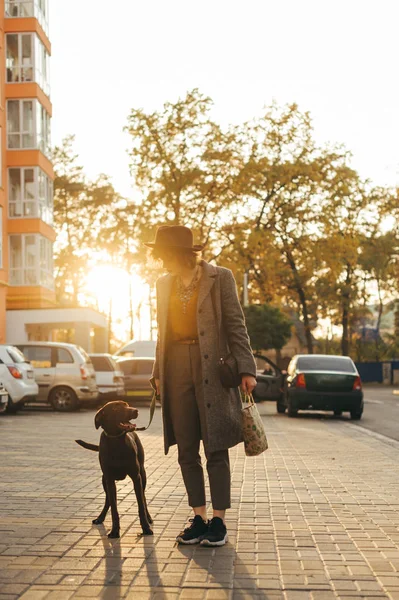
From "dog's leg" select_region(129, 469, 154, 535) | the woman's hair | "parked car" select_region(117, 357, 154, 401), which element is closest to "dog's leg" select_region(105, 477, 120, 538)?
"dog's leg" select_region(129, 469, 154, 535)

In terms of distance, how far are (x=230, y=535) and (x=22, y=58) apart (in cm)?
4191

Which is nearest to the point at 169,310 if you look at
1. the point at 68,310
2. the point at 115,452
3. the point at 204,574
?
the point at 115,452

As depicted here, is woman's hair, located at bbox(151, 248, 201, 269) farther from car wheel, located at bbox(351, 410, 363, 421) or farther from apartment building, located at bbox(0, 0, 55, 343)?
apartment building, located at bbox(0, 0, 55, 343)

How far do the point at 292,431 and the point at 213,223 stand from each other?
22454mm

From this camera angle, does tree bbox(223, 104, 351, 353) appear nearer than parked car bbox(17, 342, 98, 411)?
No

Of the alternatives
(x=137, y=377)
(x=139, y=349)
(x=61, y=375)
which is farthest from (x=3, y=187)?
(x=61, y=375)

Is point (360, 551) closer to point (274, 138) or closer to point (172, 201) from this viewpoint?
point (172, 201)

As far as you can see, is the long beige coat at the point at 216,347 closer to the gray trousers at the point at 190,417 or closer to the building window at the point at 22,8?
the gray trousers at the point at 190,417

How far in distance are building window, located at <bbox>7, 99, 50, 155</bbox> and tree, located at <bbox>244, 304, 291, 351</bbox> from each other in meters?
11.5

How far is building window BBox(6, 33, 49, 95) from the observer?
153 ft

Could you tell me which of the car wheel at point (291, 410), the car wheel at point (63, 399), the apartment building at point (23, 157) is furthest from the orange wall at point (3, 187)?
the car wheel at point (291, 410)

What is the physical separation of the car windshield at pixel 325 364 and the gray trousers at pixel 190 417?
17970 millimetres

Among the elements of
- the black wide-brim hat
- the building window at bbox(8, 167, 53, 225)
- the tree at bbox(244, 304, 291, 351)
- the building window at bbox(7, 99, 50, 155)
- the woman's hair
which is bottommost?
the woman's hair

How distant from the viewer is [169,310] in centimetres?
704
